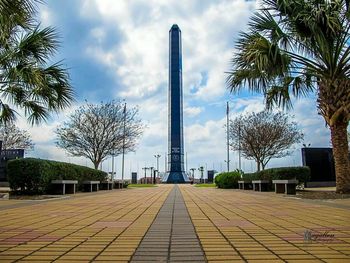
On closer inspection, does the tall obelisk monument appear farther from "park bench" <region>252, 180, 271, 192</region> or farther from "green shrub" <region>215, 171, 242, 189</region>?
"park bench" <region>252, 180, 271, 192</region>

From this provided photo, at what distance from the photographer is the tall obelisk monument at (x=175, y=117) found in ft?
245

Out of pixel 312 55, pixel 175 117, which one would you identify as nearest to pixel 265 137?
pixel 312 55

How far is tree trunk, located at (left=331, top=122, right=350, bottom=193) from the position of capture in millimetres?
12273

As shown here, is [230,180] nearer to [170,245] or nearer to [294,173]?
[294,173]

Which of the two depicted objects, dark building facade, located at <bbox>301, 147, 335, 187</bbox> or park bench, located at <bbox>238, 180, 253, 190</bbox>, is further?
dark building facade, located at <bbox>301, 147, 335, 187</bbox>

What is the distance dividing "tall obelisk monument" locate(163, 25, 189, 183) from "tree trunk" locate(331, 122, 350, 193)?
62371mm

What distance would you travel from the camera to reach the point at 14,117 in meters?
13.8

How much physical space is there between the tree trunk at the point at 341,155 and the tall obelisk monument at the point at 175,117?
62.4 m

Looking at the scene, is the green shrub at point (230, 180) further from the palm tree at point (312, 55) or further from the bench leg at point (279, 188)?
the palm tree at point (312, 55)

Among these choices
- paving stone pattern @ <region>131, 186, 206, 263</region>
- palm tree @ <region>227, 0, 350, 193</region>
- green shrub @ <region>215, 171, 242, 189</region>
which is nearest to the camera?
paving stone pattern @ <region>131, 186, 206, 263</region>

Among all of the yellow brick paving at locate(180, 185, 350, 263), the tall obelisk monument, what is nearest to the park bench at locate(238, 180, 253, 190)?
the yellow brick paving at locate(180, 185, 350, 263)

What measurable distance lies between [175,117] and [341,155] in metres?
62.6

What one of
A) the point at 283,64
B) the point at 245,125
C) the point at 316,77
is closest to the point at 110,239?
the point at 283,64

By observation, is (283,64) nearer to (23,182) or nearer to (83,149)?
(23,182)
